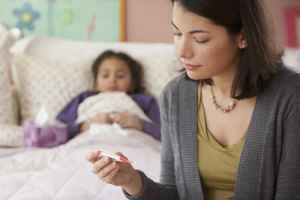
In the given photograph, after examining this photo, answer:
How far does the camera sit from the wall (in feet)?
8.87

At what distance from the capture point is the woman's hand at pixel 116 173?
84cm

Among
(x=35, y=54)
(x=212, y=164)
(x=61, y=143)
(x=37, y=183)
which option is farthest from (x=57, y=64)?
(x=212, y=164)

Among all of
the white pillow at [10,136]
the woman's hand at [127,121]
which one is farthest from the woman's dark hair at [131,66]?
the white pillow at [10,136]

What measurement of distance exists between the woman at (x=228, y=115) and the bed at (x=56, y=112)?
0.33 meters

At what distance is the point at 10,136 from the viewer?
5.47 feet

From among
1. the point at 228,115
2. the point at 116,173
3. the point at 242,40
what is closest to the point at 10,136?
the point at 116,173

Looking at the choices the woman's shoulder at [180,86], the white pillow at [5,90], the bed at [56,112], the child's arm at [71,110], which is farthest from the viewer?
the child's arm at [71,110]

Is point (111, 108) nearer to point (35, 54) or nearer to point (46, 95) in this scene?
point (46, 95)

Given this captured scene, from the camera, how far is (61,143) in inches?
69.2

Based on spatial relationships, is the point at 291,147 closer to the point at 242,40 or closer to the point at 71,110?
the point at 242,40

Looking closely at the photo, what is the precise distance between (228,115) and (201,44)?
0.27 meters

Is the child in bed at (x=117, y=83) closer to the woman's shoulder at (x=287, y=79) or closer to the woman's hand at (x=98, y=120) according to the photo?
the woman's hand at (x=98, y=120)

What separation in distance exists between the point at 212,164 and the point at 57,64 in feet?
4.94

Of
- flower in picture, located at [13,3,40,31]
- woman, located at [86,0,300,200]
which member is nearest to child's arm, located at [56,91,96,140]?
flower in picture, located at [13,3,40,31]
